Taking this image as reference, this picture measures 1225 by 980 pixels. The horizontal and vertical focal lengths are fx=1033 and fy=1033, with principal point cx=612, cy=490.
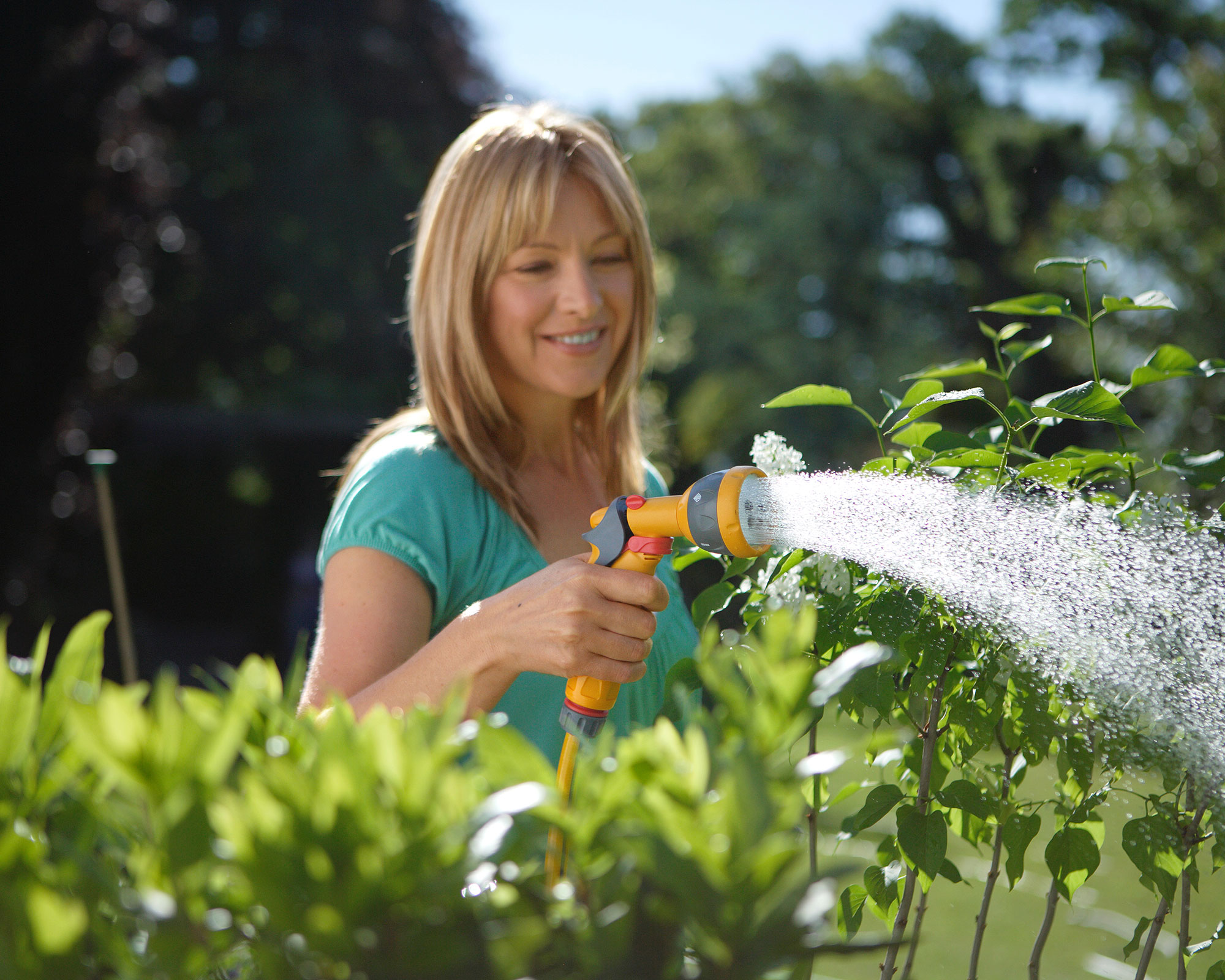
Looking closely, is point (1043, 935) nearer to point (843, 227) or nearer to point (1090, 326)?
point (1090, 326)

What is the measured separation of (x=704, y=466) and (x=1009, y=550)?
51.6 ft

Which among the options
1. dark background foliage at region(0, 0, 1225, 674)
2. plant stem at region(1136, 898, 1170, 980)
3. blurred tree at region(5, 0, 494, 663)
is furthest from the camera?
blurred tree at region(5, 0, 494, 663)

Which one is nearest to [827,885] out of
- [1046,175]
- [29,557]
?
[29,557]

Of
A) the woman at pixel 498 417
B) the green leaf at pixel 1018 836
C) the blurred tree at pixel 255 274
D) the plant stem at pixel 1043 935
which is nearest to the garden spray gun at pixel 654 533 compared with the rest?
the woman at pixel 498 417

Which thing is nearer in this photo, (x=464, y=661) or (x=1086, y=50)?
(x=464, y=661)

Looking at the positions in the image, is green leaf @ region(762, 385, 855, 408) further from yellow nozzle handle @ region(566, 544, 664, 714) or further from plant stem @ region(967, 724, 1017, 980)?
plant stem @ region(967, 724, 1017, 980)

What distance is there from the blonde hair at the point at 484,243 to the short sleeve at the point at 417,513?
0.07 m

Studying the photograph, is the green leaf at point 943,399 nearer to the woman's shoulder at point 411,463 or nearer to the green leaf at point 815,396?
the green leaf at point 815,396

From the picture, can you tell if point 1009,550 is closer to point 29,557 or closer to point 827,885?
point 827,885

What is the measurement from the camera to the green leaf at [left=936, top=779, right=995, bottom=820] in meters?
Result: 1.08

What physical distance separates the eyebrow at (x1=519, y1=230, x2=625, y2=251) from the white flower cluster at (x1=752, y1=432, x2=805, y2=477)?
0.72 m

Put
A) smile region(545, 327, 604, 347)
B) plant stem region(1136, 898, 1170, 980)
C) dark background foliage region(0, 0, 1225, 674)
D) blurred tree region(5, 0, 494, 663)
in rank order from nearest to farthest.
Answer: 1. plant stem region(1136, 898, 1170, 980)
2. smile region(545, 327, 604, 347)
3. dark background foliage region(0, 0, 1225, 674)
4. blurred tree region(5, 0, 494, 663)

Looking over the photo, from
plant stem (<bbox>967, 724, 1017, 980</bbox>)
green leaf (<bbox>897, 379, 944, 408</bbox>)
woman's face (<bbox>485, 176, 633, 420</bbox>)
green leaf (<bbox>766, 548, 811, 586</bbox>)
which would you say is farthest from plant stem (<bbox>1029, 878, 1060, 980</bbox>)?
woman's face (<bbox>485, 176, 633, 420</bbox>)

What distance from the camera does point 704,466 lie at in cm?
1678
